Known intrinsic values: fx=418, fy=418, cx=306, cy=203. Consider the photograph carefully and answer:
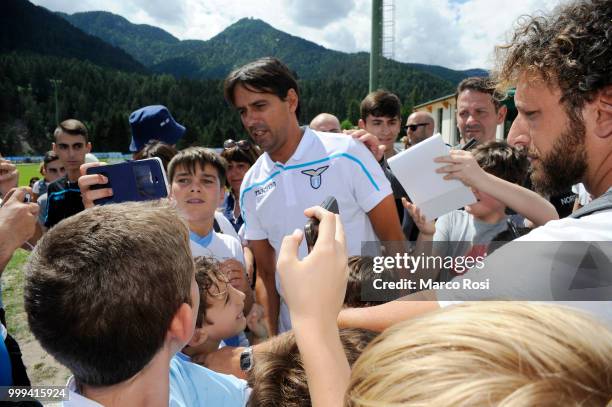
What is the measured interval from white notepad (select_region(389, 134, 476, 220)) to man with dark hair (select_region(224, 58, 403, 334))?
1.18 ft

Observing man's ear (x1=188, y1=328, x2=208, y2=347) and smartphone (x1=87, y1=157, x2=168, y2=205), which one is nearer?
man's ear (x1=188, y1=328, x2=208, y2=347)

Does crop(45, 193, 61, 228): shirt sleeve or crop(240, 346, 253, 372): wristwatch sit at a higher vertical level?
crop(45, 193, 61, 228): shirt sleeve

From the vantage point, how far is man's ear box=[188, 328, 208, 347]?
190 centimetres

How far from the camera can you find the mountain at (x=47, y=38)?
141762mm

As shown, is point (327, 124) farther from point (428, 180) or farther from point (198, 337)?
point (198, 337)

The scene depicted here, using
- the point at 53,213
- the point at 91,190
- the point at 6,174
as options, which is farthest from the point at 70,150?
the point at 91,190

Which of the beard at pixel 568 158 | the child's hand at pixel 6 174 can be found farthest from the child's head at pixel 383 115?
the child's hand at pixel 6 174

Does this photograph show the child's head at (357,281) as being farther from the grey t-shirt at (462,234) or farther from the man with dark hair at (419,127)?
the man with dark hair at (419,127)

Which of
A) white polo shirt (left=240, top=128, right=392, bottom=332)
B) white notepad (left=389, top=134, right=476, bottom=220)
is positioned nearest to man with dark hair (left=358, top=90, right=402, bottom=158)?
white polo shirt (left=240, top=128, right=392, bottom=332)

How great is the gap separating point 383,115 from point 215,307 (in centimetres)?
323

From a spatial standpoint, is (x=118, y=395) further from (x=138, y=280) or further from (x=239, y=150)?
(x=239, y=150)

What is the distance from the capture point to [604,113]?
140 centimetres

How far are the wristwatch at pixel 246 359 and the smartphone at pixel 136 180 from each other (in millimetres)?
984

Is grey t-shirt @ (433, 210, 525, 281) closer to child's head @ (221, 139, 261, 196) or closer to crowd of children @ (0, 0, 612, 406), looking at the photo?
crowd of children @ (0, 0, 612, 406)
